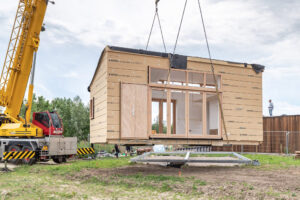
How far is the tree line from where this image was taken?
37.2 metres

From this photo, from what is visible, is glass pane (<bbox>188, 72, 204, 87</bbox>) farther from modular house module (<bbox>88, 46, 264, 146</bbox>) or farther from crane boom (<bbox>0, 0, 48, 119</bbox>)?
crane boom (<bbox>0, 0, 48, 119</bbox>)

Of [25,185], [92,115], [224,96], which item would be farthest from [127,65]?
[25,185]

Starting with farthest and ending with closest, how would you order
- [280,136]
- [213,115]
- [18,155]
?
[280,136], [18,155], [213,115]

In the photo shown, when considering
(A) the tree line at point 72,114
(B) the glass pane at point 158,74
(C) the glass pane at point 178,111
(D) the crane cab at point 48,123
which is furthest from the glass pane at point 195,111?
(A) the tree line at point 72,114

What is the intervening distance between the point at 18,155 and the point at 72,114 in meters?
23.4

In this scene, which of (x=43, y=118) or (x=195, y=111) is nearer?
(x=195, y=111)

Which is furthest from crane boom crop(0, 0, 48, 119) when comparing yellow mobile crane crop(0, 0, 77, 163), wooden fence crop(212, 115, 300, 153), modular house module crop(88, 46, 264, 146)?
wooden fence crop(212, 115, 300, 153)

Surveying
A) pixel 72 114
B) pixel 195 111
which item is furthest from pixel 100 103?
pixel 72 114

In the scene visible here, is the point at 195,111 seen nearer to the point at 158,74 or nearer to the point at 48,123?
the point at 158,74

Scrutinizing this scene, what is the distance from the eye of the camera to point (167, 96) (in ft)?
34.6

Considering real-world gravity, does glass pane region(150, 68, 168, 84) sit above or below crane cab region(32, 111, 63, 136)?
above

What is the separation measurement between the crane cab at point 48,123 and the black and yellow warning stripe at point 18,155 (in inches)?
72.7

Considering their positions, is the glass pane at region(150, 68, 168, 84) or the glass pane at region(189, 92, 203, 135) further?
the glass pane at region(189, 92, 203, 135)

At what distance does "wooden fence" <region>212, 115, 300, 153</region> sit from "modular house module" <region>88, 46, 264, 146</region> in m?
10.5
